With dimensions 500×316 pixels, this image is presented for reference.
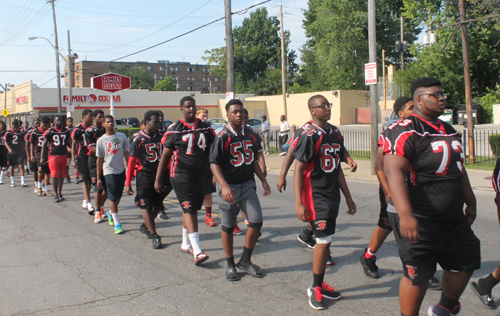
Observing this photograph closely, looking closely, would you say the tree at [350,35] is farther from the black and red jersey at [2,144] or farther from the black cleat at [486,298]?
the black cleat at [486,298]

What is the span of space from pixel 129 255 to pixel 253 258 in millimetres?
1661

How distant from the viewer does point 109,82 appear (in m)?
29.9

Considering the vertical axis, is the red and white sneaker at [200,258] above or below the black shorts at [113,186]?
below

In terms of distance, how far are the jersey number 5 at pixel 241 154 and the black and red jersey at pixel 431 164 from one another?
6.77ft

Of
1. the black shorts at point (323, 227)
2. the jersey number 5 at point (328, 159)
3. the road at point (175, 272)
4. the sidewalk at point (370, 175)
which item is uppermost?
the jersey number 5 at point (328, 159)

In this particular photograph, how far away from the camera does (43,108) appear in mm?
46125

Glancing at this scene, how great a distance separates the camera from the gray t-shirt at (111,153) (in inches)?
276

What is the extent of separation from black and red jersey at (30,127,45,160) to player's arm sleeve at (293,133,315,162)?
31.4 feet

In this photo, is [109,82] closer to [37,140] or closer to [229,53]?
[229,53]

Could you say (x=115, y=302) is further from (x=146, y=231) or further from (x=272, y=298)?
(x=146, y=231)

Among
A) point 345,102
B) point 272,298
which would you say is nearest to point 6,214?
point 272,298

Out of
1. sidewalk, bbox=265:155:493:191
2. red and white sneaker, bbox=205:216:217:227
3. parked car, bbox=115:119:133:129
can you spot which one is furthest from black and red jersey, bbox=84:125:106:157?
parked car, bbox=115:119:133:129

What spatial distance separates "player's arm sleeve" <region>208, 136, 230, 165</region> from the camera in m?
4.62

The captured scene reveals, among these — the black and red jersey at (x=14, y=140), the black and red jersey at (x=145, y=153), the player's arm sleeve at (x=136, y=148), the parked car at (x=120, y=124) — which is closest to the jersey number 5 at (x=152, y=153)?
→ the black and red jersey at (x=145, y=153)
